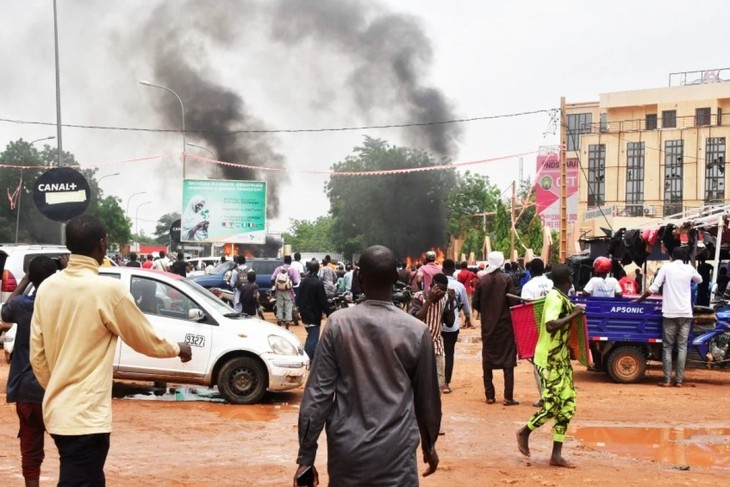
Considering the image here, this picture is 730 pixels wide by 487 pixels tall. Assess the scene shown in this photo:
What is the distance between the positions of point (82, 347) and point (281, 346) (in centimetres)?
729

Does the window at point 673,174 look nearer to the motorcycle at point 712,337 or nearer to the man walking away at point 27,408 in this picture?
the motorcycle at point 712,337

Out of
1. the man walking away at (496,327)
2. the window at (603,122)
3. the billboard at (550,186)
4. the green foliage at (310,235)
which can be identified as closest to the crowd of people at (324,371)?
the man walking away at (496,327)

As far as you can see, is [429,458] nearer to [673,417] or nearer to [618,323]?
[673,417]

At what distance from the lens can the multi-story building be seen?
70.8 m

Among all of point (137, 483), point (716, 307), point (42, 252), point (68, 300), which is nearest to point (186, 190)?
point (42, 252)

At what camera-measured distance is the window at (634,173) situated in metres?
74.5

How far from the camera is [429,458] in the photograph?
446 cm

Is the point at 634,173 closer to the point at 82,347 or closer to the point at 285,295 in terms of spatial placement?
the point at 285,295

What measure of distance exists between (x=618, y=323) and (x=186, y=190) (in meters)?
23.3

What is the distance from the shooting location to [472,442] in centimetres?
940

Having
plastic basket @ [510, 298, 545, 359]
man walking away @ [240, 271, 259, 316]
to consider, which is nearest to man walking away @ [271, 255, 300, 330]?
man walking away @ [240, 271, 259, 316]

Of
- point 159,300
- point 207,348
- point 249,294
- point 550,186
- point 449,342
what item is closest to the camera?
point 207,348

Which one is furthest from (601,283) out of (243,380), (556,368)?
(556,368)

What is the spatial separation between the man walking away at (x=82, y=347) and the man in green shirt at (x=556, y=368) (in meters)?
4.22
